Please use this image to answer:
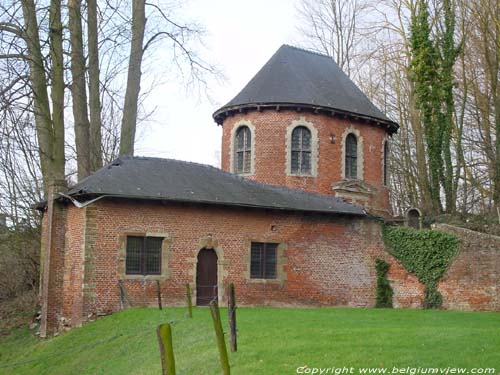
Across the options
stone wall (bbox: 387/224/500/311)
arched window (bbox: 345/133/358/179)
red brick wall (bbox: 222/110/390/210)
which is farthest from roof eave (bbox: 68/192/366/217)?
arched window (bbox: 345/133/358/179)

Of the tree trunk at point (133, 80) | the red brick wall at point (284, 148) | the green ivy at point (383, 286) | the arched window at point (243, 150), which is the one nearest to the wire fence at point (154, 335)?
the green ivy at point (383, 286)

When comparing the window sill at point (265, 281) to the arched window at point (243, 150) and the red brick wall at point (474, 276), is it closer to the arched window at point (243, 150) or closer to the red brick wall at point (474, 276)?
the red brick wall at point (474, 276)

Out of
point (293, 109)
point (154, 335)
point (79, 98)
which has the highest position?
point (293, 109)

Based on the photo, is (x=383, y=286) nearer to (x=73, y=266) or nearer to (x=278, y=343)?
(x=73, y=266)

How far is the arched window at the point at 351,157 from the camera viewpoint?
29.4m

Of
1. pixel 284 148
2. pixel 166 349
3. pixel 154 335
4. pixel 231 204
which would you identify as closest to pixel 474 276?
pixel 231 204

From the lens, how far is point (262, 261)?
2206 cm

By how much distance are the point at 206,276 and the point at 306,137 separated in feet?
29.7

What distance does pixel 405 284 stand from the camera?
76.4ft

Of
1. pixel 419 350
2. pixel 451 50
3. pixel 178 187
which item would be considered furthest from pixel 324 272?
pixel 451 50

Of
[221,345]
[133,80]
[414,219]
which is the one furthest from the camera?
[414,219]

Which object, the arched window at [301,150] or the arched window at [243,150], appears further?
the arched window at [243,150]

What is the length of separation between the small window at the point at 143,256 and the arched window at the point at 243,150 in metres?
8.87

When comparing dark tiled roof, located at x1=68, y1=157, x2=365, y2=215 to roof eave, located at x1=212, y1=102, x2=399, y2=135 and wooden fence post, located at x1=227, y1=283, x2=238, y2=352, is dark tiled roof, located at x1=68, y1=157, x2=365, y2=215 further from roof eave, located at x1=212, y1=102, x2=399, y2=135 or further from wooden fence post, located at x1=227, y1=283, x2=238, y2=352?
wooden fence post, located at x1=227, y1=283, x2=238, y2=352
